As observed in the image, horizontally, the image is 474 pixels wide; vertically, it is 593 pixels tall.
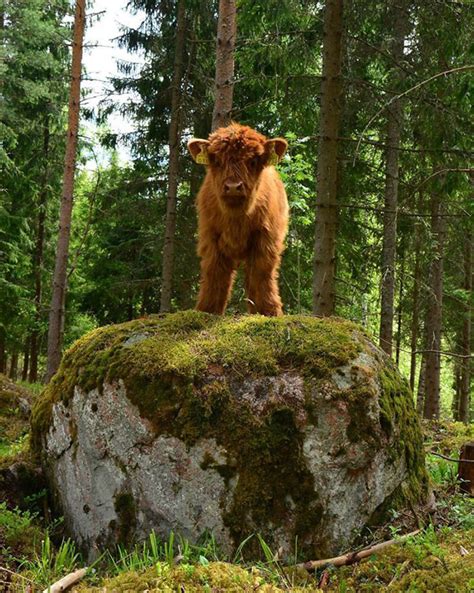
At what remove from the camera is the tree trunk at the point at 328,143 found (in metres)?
7.55

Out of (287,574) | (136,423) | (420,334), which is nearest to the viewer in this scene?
(287,574)

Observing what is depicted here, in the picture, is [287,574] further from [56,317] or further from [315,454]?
[56,317]

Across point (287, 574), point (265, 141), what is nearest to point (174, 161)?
point (265, 141)

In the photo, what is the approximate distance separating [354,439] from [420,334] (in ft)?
56.9

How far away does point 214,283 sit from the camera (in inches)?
212

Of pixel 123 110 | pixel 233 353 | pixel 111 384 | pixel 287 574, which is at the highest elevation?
pixel 123 110

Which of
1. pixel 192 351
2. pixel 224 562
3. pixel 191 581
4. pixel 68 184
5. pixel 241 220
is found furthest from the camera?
pixel 68 184

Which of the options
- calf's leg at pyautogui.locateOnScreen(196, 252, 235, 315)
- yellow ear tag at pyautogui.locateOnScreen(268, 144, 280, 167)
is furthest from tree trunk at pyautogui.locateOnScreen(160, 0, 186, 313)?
A: yellow ear tag at pyautogui.locateOnScreen(268, 144, 280, 167)

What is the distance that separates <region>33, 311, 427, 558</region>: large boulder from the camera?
3.71m

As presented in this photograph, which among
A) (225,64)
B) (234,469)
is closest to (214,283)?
(234,469)

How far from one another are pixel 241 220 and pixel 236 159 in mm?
598

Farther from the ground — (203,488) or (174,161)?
(174,161)

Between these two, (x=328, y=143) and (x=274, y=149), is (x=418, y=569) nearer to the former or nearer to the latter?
(x=274, y=149)

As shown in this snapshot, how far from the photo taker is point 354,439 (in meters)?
3.85
